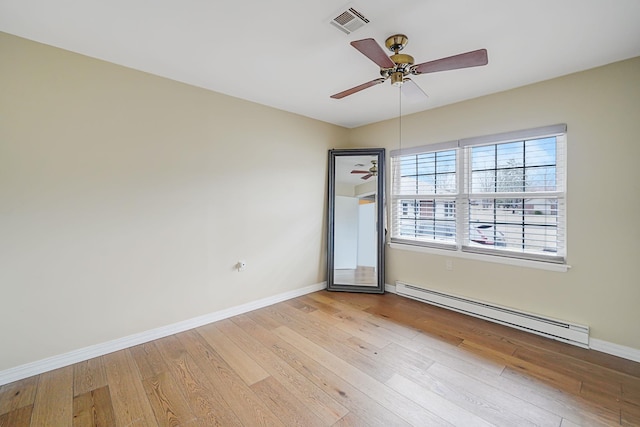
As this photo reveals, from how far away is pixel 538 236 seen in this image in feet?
9.39

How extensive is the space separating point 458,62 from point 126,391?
3.33 meters

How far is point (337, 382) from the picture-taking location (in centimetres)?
208

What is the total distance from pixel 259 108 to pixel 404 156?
2119mm

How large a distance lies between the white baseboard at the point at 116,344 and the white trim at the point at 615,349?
332cm

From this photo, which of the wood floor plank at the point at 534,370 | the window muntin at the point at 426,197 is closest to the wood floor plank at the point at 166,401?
the wood floor plank at the point at 534,370

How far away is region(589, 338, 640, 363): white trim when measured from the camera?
234 cm

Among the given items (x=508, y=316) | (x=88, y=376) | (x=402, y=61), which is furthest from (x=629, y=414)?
(x=88, y=376)

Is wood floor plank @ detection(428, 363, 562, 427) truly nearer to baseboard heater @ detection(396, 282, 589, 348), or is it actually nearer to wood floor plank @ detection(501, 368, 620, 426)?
wood floor plank @ detection(501, 368, 620, 426)

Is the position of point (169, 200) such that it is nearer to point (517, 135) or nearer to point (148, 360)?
point (148, 360)

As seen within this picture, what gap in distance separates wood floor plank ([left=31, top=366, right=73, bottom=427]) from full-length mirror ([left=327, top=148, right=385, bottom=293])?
9.66 feet

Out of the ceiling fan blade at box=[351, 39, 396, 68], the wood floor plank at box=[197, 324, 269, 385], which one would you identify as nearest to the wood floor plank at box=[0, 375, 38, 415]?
the wood floor plank at box=[197, 324, 269, 385]

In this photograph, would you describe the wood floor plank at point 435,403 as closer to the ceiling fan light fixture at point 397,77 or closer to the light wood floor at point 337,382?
the light wood floor at point 337,382

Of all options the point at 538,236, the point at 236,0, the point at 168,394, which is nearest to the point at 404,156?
the point at 538,236

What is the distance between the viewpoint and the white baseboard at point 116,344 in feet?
6.92
